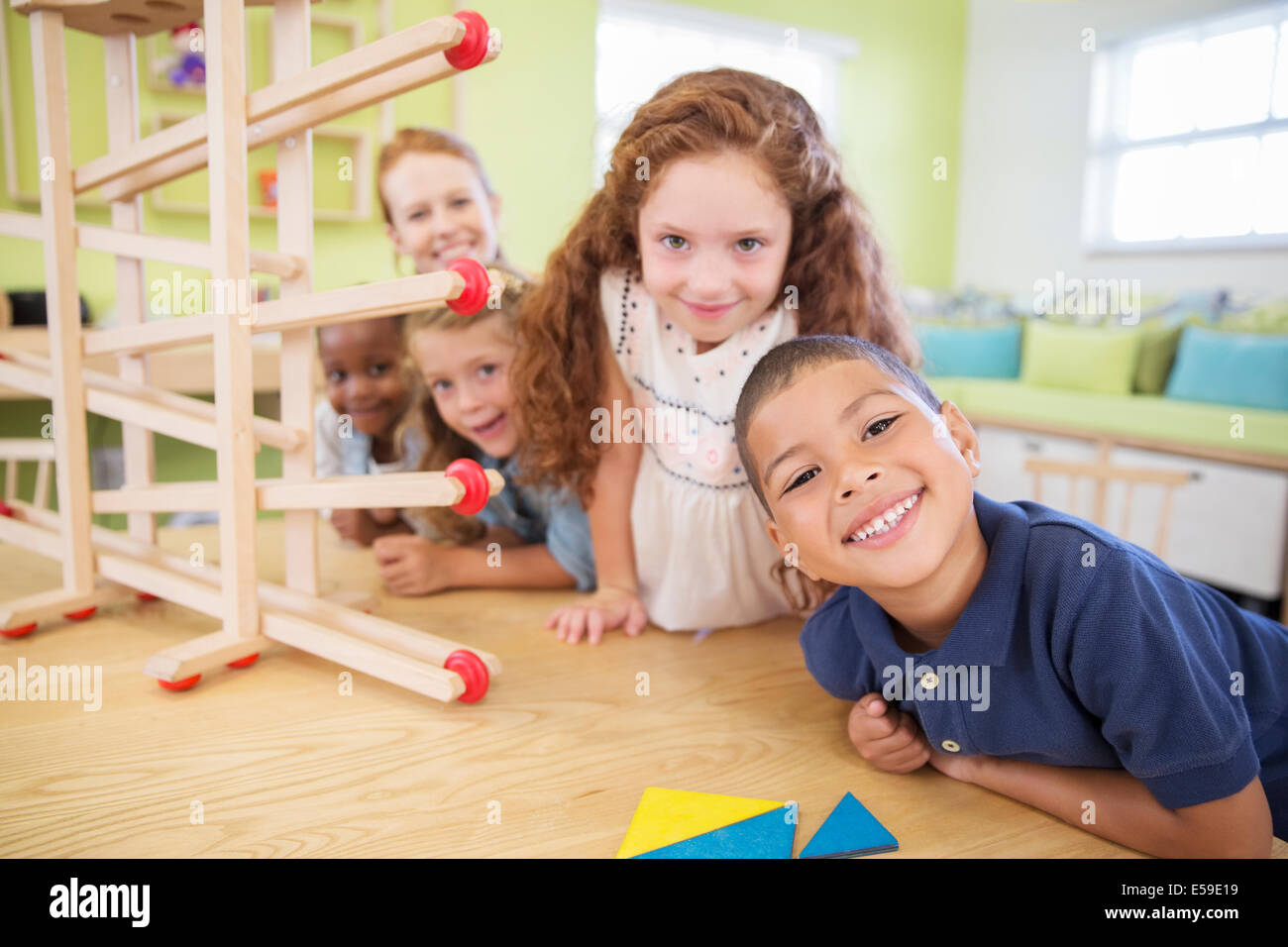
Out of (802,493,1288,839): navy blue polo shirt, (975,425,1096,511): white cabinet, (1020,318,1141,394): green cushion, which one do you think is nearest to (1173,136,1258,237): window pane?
(1020,318,1141,394): green cushion

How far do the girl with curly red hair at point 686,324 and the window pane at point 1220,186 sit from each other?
418 cm

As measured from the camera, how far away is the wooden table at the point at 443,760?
2.31ft

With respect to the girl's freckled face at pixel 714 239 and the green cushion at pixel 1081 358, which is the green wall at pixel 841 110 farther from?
the girl's freckled face at pixel 714 239

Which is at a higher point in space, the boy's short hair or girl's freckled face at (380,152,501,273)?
girl's freckled face at (380,152,501,273)

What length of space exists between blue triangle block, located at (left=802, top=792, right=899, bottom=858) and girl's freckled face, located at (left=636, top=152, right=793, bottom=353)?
607mm

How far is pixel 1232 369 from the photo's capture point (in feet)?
11.1

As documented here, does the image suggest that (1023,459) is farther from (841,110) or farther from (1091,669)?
(1091,669)

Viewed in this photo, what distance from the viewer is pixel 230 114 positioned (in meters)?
0.95

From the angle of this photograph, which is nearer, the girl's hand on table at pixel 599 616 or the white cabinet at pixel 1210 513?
the girl's hand on table at pixel 599 616

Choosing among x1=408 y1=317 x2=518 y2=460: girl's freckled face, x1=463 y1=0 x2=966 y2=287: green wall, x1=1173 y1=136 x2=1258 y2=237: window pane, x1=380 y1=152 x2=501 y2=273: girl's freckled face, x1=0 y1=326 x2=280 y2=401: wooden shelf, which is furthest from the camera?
x1=1173 y1=136 x2=1258 y2=237: window pane

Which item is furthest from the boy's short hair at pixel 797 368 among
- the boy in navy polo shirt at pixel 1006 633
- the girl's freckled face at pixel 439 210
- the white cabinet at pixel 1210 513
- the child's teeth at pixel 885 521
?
the white cabinet at pixel 1210 513

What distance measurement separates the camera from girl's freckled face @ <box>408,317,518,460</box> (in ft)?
4.57

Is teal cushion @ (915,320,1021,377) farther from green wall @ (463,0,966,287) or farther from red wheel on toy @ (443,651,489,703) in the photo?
red wheel on toy @ (443,651,489,703)
